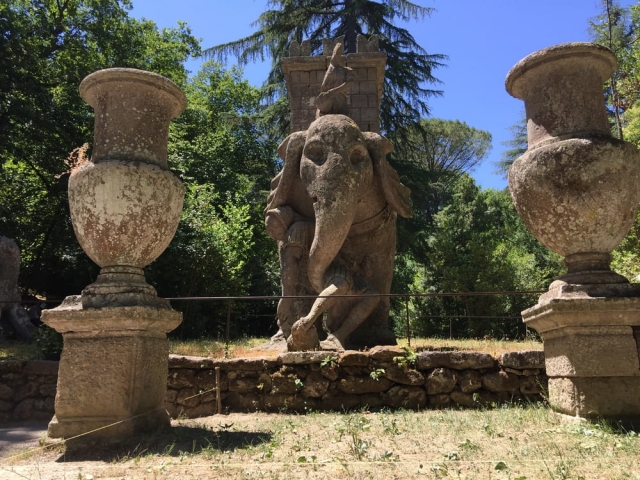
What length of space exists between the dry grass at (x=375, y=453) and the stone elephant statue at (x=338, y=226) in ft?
6.02

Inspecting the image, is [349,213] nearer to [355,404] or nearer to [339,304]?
[339,304]

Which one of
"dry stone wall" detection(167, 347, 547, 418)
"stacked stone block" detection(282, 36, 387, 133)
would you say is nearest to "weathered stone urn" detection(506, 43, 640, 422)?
"dry stone wall" detection(167, 347, 547, 418)

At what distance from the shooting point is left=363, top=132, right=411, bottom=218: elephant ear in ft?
20.4

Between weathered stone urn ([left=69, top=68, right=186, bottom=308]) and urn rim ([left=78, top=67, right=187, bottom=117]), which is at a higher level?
urn rim ([left=78, top=67, right=187, bottom=117])

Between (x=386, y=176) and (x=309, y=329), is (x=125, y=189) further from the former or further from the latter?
(x=386, y=176)

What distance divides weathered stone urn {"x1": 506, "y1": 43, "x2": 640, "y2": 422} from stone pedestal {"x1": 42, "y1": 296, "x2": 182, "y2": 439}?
2.80 m

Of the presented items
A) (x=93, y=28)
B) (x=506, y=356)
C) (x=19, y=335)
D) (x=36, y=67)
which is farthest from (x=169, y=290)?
(x=506, y=356)

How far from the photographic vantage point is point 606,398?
349cm

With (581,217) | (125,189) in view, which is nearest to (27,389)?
(125,189)

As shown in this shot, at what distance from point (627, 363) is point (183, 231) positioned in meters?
10.7

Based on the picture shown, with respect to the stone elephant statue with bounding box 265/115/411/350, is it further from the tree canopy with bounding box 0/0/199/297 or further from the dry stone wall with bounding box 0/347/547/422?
the tree canopy with bounding box 0/0/199/297

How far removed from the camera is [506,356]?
5102 millimetres

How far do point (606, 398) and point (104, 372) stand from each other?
10.9 feet

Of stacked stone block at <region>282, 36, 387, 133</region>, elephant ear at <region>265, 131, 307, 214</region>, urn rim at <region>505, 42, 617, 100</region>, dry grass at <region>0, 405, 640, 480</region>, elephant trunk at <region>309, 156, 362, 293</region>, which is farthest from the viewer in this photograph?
stacked stone block at <region>282, 36, 387, 133</region>
